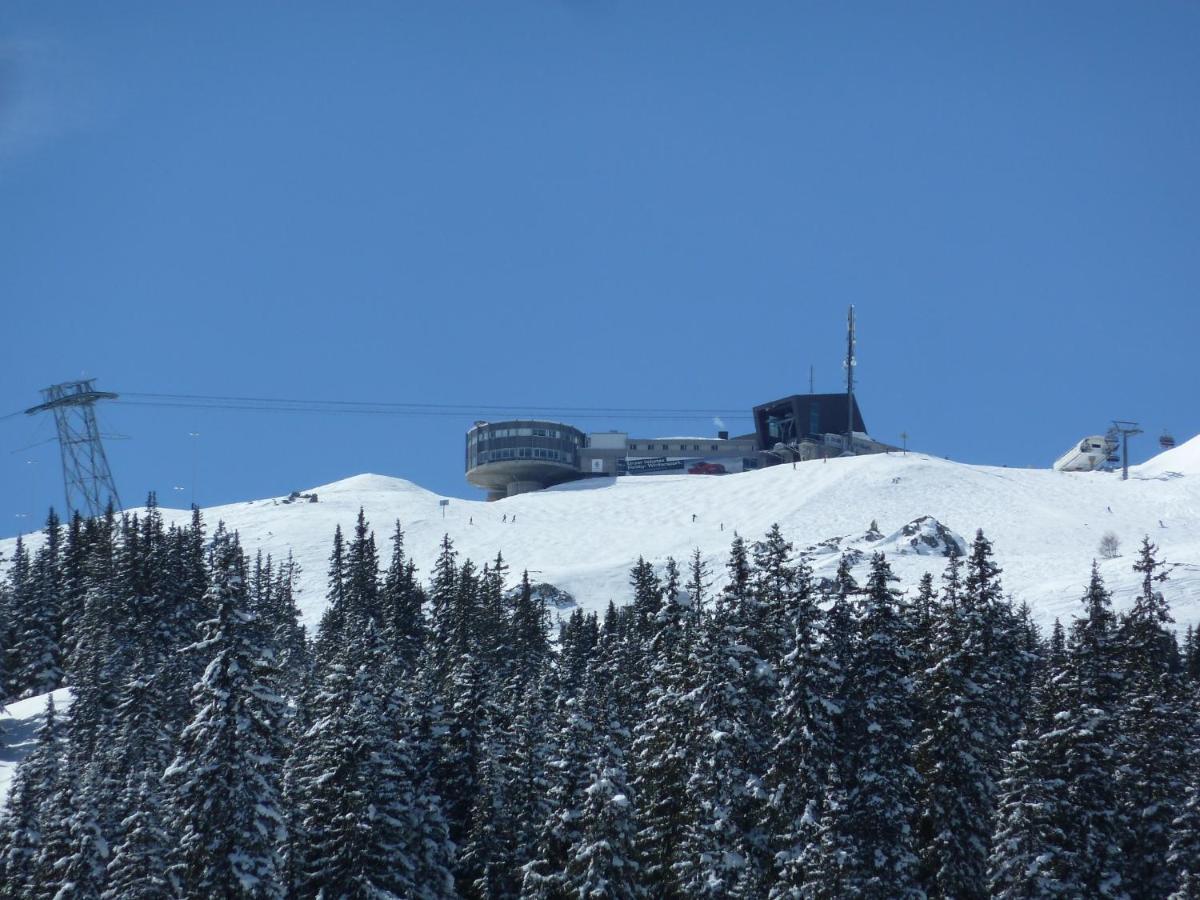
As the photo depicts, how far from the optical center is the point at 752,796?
40.0 metres

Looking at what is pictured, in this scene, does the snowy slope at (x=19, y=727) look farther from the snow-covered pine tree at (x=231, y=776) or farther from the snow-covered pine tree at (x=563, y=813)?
the snow-covered pine tree at (x=231, y=776)

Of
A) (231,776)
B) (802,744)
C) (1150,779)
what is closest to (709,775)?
(802,744)

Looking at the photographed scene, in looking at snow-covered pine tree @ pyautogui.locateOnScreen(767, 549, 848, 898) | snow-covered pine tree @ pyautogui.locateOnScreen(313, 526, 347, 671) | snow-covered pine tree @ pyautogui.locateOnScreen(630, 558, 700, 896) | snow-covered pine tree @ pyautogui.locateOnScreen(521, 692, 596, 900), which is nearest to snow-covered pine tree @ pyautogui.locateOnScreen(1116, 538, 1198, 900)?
snow-covered pine tree @ pyautogui.locateOnScreen(767, 549, 848, 898)

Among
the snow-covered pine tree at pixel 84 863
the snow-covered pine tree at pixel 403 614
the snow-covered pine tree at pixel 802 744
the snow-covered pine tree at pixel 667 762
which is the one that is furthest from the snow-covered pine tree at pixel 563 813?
the snow-covered pine tree at pixel 403 614

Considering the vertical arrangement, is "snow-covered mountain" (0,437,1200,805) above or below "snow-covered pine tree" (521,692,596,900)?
above

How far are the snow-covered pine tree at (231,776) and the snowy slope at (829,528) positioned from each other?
94.7 meters

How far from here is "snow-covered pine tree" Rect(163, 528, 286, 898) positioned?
1432 inches

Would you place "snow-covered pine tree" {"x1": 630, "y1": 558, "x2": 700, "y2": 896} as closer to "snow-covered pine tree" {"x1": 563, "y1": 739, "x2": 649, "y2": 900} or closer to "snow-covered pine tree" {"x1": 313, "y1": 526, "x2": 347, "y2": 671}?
"snow-covered pine tree" {"x1": 563, "y1": 739, "x2": 649, "y2": 900}

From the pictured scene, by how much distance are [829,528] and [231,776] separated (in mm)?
135315

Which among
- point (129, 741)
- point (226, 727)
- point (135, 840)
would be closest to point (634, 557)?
point (129, 741)

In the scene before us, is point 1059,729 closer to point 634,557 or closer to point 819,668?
point 819,668

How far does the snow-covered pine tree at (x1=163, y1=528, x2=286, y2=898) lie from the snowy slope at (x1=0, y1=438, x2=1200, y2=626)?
94.7m

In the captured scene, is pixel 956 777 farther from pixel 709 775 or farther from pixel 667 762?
pixel 667 762

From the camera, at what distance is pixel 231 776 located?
120 ft
